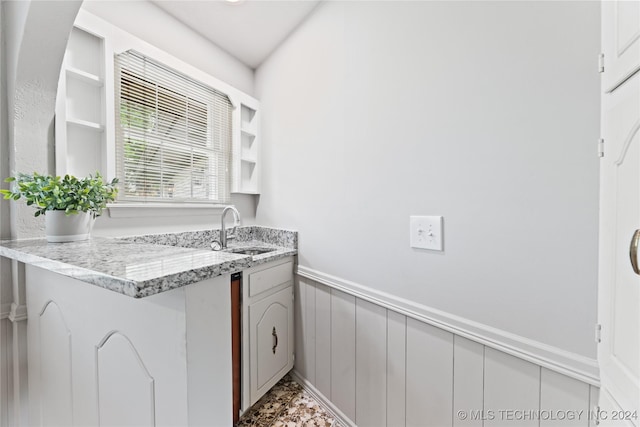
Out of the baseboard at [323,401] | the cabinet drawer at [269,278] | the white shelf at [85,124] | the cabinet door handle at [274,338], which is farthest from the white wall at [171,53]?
the baseboard at [323,401]

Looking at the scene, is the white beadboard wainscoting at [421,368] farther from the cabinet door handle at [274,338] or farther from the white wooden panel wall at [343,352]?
the cabinet door handle at [274,338]

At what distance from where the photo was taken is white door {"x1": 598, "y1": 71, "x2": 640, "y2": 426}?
0.53 m

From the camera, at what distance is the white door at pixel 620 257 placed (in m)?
0.53

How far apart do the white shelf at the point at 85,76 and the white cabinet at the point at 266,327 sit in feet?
4.11

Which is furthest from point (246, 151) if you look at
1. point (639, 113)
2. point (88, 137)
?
point (639, 113)

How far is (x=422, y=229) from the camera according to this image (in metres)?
1.05

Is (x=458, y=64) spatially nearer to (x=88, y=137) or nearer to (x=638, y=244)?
(x=638, y=244)

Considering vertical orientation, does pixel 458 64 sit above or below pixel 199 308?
above

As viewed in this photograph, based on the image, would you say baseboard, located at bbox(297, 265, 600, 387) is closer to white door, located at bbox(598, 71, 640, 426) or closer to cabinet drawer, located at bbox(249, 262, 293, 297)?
white door, located at bbox(598, 71, 640, 426)

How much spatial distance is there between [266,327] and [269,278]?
0.31 m

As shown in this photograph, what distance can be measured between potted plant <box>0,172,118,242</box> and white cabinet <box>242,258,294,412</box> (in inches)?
30.4

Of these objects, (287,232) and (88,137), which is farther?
(287,232)

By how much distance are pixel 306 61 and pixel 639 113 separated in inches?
63.7

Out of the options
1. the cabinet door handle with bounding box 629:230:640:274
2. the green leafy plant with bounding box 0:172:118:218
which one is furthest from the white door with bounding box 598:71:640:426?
the green leafy plant with bounding box 0:172:118:218
